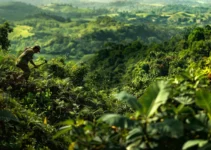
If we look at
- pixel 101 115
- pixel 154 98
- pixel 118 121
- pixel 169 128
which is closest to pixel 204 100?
pixel 154 98

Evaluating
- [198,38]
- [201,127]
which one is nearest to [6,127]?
[201,127]

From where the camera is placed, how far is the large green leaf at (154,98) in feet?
13.4

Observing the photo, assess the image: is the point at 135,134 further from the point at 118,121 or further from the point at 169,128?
the point at 169,128

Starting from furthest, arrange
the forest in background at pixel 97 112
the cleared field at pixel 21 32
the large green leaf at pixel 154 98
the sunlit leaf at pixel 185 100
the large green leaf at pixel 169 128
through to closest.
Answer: the cleared field at pixel 21 32 → the sunlit leaf at pixel 185 100 → the large green leaf at pixel 154 98 → the forest in background at pixel 97 112 → the large green leaf at pixel 169 128

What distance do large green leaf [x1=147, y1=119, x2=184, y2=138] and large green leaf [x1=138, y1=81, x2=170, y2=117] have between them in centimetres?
26

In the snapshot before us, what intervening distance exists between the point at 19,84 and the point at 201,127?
33.1 feet

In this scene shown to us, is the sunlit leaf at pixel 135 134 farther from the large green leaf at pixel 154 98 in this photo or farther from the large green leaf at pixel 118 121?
the large green leaf at pixel 154 98

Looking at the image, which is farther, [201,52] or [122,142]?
[201,52]

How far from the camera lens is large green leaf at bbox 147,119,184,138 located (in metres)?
3.70

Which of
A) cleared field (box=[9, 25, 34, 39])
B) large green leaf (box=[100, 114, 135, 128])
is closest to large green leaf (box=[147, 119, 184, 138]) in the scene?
large green leaf (box=[100, 114, 135, 128])

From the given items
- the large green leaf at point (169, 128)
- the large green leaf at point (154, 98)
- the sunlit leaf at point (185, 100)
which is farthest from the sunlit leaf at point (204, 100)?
the large green leaf at point (169, 128)

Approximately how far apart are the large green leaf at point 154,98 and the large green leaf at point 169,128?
0.84 ft

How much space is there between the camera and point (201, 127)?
3.91 m

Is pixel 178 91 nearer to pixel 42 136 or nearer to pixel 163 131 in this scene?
pixel 163 131
